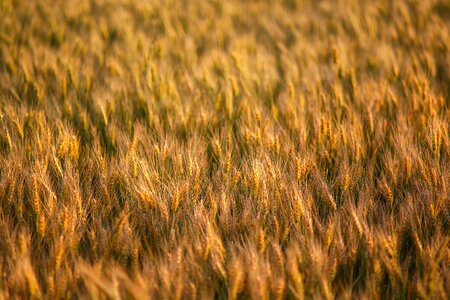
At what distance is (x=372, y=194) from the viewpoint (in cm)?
156

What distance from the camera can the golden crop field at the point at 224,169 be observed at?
1.20 meters

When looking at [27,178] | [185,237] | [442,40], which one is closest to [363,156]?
[185,237]

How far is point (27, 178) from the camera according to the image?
1.54 m

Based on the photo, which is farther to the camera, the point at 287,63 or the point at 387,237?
the point at 287,63

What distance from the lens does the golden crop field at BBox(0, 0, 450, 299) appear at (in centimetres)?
120

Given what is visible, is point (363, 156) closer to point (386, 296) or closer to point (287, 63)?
point (386, 296)

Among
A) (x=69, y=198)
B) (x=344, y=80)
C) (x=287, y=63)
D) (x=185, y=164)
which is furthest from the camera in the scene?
(x=287, y=63)

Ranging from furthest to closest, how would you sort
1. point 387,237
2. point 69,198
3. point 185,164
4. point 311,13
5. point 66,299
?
point 311,13, point 185,164, point 69,198, point 387,237, point 66,299

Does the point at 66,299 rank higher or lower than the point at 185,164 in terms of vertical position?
lower

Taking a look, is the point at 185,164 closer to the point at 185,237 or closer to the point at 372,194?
the point at 185,237

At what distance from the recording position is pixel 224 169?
1.64m

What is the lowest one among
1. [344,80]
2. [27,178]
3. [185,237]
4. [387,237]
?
[387,237]

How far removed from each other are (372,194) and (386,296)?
18.8 inches

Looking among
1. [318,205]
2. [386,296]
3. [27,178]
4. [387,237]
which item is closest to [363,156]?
[318,205]
